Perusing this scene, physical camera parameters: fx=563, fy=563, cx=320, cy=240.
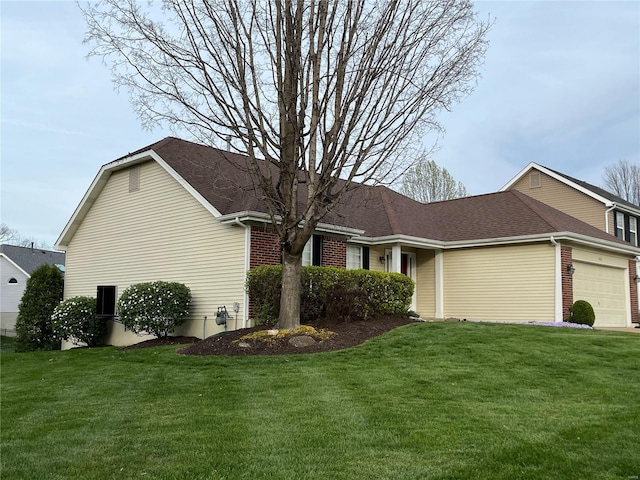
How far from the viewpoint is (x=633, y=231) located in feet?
88.2

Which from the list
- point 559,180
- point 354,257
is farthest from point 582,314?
point 559,180

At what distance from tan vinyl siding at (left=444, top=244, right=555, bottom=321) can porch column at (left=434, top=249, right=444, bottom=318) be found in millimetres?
123

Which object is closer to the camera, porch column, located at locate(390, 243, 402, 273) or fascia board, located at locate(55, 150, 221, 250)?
fascia board, located at locate(55, 150, 221, 250)

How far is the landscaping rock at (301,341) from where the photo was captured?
34.6 feet

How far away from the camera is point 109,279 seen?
18.3 m

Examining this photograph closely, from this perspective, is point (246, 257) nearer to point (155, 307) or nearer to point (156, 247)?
point (155, 307)

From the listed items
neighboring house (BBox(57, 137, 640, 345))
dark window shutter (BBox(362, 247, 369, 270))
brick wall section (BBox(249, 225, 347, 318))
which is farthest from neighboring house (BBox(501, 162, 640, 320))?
brick wall section (BBox(249, 225, 347, 318))

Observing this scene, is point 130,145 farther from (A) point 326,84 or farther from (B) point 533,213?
(B) point 533,213

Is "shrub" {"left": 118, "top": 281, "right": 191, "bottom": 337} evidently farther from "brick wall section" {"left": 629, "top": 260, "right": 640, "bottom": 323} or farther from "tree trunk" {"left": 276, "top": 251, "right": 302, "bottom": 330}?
"brick wall section" {"left": 629, "top": 260, "right": 640, "bottom": 323}

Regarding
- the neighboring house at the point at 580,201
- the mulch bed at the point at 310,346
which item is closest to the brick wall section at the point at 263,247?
the mulch bed at the point at 310,346

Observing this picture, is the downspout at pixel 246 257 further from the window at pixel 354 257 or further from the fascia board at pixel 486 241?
the window at pixel 354 257

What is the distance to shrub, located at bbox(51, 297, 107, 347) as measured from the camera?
1725cm

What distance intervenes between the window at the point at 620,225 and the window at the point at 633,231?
87 cm

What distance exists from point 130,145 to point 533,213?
1307 centimetres
